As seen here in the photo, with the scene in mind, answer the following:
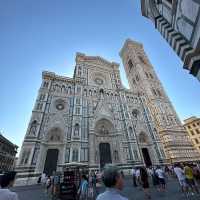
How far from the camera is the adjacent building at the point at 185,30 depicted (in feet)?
13.2

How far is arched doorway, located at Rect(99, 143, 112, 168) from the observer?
18450 millimetres

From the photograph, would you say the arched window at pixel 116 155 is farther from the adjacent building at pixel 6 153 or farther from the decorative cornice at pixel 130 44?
the decorative cornice at pixel 130 44

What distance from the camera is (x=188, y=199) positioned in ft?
16.8

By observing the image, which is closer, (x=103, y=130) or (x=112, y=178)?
(x=112, y=178)

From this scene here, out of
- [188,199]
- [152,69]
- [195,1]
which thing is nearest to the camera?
[195,1]

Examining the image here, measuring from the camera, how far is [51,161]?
16.0 meters

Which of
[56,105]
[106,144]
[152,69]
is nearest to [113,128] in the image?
[106,144]

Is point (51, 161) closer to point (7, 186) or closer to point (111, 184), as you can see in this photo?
point (7, 186)

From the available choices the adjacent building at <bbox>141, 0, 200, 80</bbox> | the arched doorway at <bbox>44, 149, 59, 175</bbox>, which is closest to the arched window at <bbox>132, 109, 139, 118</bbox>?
the arched doorway at <bbox>44, 149, 59, 175</bbox>

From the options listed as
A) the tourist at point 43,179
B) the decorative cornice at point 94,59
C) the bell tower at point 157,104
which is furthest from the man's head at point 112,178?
the decorative cornice at point 94,59

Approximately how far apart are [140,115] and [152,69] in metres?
15.6

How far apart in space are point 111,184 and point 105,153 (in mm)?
19116

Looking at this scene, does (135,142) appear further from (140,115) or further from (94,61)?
(94,61)

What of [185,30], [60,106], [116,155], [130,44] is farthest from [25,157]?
[130,44]
